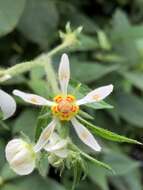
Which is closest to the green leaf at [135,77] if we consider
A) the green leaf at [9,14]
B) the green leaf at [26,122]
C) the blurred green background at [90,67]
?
the blurred green background at [90,67]

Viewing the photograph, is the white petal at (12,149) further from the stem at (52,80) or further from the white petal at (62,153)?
the stem at (52,80)

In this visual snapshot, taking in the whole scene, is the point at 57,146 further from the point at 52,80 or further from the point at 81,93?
the point at 52,80

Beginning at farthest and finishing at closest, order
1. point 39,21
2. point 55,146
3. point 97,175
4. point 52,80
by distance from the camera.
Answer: point 39,21 < point 97,175 < point 52,80 < point 55,146

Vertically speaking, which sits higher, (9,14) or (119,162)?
(9,14)

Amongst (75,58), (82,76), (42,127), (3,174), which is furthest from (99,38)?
(42,127)

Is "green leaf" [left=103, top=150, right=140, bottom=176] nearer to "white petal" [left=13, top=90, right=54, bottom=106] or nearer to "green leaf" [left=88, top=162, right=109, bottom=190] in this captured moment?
"green leaf" [left=88, top=162, right=109, bottom=190]

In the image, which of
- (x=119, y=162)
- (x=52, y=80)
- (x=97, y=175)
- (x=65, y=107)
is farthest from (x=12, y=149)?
(x=119, y=162)

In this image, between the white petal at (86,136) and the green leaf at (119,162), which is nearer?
the white petal at (86,136)
